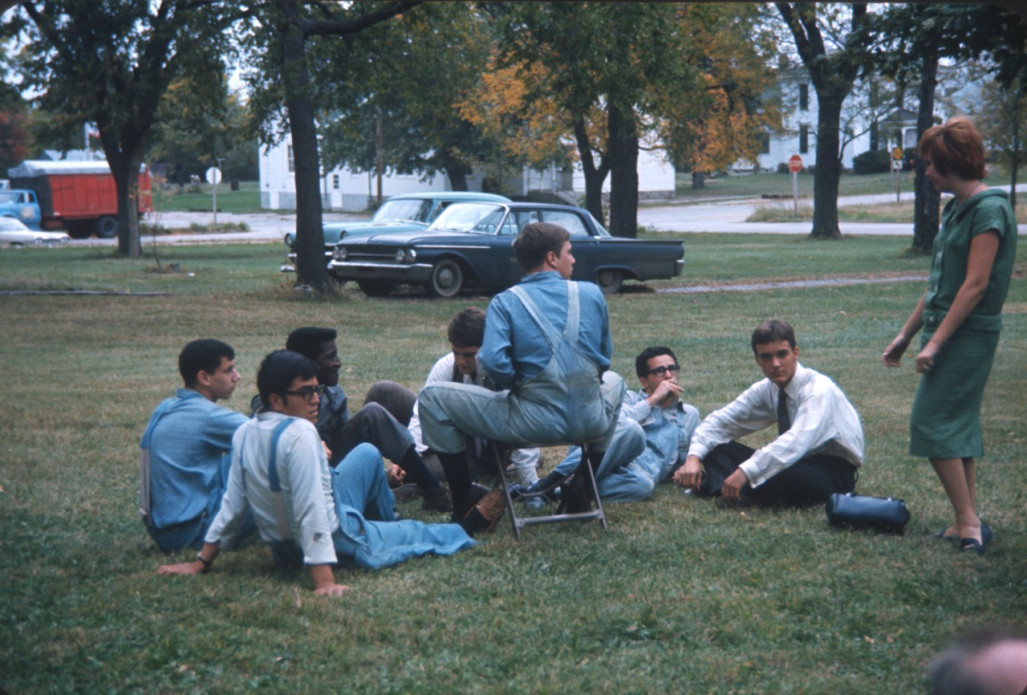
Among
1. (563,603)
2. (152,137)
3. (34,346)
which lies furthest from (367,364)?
(152,137)

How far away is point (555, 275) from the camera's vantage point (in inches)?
229

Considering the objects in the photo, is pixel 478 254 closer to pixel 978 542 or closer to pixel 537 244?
pixel 537 244

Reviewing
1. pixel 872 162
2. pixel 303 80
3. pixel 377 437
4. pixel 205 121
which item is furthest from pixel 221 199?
pixel 377 437

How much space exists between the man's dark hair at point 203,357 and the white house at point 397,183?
5290 centimetres

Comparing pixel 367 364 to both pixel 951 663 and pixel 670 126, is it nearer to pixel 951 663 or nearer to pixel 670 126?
pixel 951 663

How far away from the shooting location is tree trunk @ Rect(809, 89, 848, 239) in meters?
35.1

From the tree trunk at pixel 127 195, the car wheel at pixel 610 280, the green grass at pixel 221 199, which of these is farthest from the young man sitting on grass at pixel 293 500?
the green grass at pixel 221 199

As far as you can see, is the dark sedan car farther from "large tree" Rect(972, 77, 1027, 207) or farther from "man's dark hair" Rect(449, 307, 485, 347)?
"man's dark hair" Rect(449, 307, 485, 347)

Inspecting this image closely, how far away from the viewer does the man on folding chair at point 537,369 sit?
5656 mm

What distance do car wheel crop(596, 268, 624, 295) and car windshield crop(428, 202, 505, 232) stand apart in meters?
2.04

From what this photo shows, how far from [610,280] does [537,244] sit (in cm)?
1453

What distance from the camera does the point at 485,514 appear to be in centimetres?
580

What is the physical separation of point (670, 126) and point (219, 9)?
59.7 feet

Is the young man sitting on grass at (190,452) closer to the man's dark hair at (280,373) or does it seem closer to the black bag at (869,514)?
the man's dark hair at (280,373)
